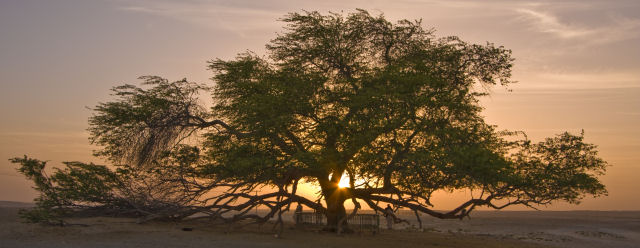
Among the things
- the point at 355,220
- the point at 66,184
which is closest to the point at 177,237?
the point at 66,184

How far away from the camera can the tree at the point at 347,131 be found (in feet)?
82.4

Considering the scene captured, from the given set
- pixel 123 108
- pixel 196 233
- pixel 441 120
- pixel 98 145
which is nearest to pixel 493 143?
pixel 441 120

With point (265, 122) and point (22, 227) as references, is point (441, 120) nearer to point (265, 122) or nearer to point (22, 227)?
point (265, 122)

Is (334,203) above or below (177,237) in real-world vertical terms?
above

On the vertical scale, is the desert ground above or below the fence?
below

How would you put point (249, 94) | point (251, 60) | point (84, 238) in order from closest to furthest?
1. point (84, 238)
2. point (249, 94)
3. point (251, 60)

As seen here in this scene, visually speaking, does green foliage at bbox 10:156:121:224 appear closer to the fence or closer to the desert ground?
the desert ground

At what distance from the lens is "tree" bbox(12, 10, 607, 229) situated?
2511cm

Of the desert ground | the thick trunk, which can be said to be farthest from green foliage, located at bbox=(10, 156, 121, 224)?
the thick trunk

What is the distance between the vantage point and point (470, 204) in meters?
26.7

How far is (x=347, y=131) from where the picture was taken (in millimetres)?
25656

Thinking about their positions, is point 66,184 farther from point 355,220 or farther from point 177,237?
point 355,220

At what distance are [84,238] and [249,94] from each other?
11.0 meters

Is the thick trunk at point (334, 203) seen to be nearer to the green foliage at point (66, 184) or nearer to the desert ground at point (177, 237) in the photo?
the desert ground at point (177, 237)
